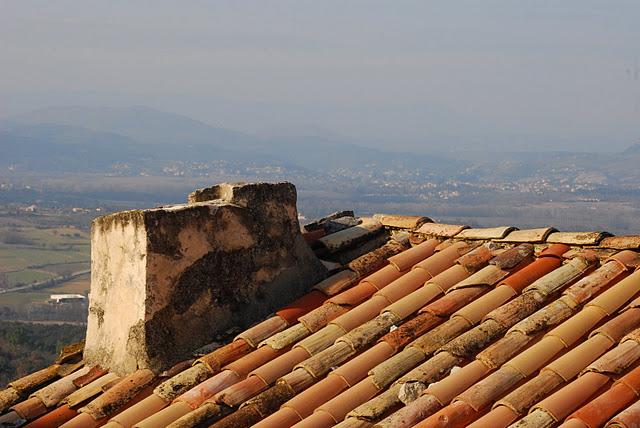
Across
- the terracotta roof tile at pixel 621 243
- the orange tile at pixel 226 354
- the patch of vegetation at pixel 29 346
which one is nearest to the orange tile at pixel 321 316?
the orange tile at pixel 226 354

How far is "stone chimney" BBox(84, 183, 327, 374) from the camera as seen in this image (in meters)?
5.17

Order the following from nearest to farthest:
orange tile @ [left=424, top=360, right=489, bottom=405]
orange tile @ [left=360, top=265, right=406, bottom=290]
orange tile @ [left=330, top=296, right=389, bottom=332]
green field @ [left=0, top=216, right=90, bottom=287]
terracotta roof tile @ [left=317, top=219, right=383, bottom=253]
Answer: orange tile @ [left=424, top=360, right=489, bottom=405], orange tile @ [left=330, top=296, right=389, bottom=332], orange tile @ [left=360, top=265, right=406, bottom=290], terracotta roof tile @ [left=317, top=219, right=383, bottom=253], green field @ [left=0, top=216, right=90, bottom=287]

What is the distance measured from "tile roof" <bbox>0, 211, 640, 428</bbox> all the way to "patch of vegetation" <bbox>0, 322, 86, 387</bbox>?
22144 millimetres

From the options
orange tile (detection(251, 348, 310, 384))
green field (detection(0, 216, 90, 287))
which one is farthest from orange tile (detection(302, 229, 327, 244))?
green field (detection(0, 216, 90, 287))

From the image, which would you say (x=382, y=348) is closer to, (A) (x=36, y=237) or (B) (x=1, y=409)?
(B) (x=1, y=409)

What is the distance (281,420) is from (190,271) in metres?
1.43

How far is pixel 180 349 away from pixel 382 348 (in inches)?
50.9

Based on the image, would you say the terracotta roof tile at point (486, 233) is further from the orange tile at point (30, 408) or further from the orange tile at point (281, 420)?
the orange tile at point (30, 408)

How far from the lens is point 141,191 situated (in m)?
191

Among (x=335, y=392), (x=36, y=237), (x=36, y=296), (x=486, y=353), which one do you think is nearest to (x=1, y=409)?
(x=335, y=392)

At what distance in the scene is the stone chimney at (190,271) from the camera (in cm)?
517

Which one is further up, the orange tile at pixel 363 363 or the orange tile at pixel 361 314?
the orange tile at pixel 361 314

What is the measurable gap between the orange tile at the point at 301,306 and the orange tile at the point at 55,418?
1.37 m

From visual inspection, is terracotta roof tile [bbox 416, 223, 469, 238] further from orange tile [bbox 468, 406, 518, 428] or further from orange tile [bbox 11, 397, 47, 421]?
orange tile [bbox 11, 397, 47, 421]
